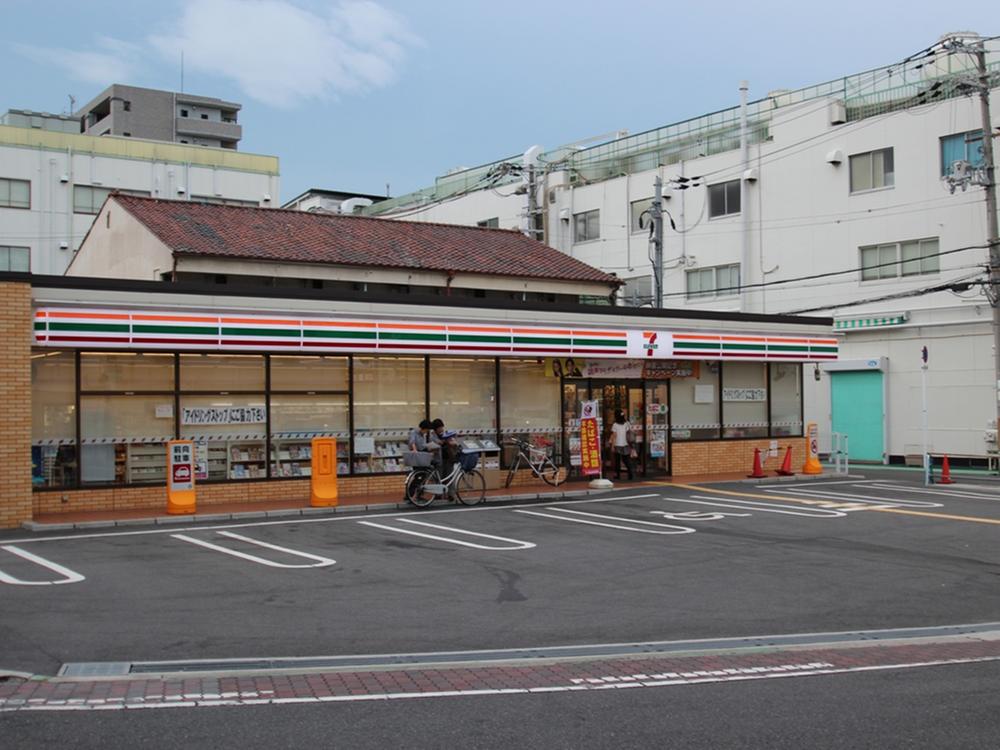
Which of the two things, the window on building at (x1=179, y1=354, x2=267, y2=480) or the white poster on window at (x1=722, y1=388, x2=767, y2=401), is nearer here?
the window on building at (x1=179, y1=354, x2=267, y2=480)

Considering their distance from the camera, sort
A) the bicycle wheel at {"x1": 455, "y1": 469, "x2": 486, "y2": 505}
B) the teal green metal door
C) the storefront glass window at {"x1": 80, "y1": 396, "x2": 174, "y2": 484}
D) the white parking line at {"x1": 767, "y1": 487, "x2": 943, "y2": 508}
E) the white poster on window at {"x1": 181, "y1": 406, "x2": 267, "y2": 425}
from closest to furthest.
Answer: the storefront glass window at {"x1": 80, "y1": 396, "x2": 174, "y2": 484} → the white poster on window at {"x1": 181, "y1": 406, "x2": 267, "y2": 425} → the white parking line at {"x1": 767, "y1": 487, "x2": 943, "y2": 508} → the bicycle wheel at {"x1": 455, "y1": 469, "x2": 486, "y2": 505} → the teal green metal door

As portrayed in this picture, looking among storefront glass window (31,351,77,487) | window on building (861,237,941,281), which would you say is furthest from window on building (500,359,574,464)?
window on building (861,237,941,281)

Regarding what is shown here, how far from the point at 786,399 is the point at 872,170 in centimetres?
1103

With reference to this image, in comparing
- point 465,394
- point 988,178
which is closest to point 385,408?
point 465,394

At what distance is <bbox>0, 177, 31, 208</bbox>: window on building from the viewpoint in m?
48.0

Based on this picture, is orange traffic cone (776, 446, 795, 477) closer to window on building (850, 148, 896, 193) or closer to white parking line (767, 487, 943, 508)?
white parking line (767, 487, 943, 508)

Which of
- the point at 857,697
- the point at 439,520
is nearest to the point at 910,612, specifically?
the point at 857,697

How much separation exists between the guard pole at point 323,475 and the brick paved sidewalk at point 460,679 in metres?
11.4

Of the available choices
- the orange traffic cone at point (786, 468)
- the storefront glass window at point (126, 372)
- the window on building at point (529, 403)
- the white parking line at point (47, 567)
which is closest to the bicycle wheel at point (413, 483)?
the window on building at point (529, 403)

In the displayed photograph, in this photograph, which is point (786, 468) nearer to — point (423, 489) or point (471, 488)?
point (471, 488)

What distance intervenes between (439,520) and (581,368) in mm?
7793

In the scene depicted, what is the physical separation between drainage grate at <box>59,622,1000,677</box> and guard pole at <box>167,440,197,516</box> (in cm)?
1014

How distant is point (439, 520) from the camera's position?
56.7 ft

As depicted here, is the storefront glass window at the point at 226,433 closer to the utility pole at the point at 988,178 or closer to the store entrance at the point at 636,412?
the store entrance at the point at 636,412
